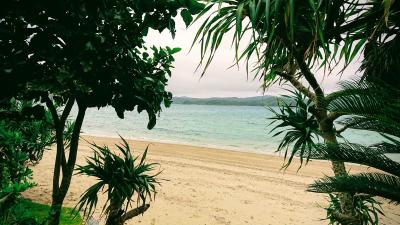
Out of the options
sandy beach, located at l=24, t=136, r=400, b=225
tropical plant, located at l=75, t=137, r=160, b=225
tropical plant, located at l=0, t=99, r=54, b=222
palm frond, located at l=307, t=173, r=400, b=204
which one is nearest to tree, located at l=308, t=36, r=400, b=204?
palm frond, located at l=307, t=173, r=400, b=204

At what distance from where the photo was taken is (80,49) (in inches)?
76.8

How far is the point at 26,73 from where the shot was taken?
72.3 inches

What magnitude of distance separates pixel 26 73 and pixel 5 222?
0.88 metres

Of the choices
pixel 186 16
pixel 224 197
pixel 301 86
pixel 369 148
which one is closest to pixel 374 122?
pixel 369 148

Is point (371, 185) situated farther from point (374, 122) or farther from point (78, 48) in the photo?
point (78, 48)

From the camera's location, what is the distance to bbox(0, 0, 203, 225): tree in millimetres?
1740

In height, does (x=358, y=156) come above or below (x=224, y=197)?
above

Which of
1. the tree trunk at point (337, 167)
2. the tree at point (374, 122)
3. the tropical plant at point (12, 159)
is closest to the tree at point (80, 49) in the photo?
the tropical plant at point (12, 159)

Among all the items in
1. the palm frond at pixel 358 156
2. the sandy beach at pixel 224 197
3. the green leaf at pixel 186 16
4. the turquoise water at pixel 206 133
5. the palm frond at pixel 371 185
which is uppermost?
the green leaf at pixel 186 16

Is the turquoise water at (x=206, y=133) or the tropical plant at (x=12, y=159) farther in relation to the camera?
the turquoise water at (x=206, y=133)

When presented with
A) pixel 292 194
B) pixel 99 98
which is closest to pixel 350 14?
pixel 99 98

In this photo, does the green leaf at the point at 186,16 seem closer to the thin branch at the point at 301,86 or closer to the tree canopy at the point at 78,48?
the tree canopy at the point at 78,48

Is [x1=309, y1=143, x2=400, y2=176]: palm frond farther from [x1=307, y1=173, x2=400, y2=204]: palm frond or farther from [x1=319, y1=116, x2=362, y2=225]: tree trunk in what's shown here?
[x1=319, y1=116, x2=362, y2=225]: tree trunk

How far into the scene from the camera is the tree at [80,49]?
174 centimetres
